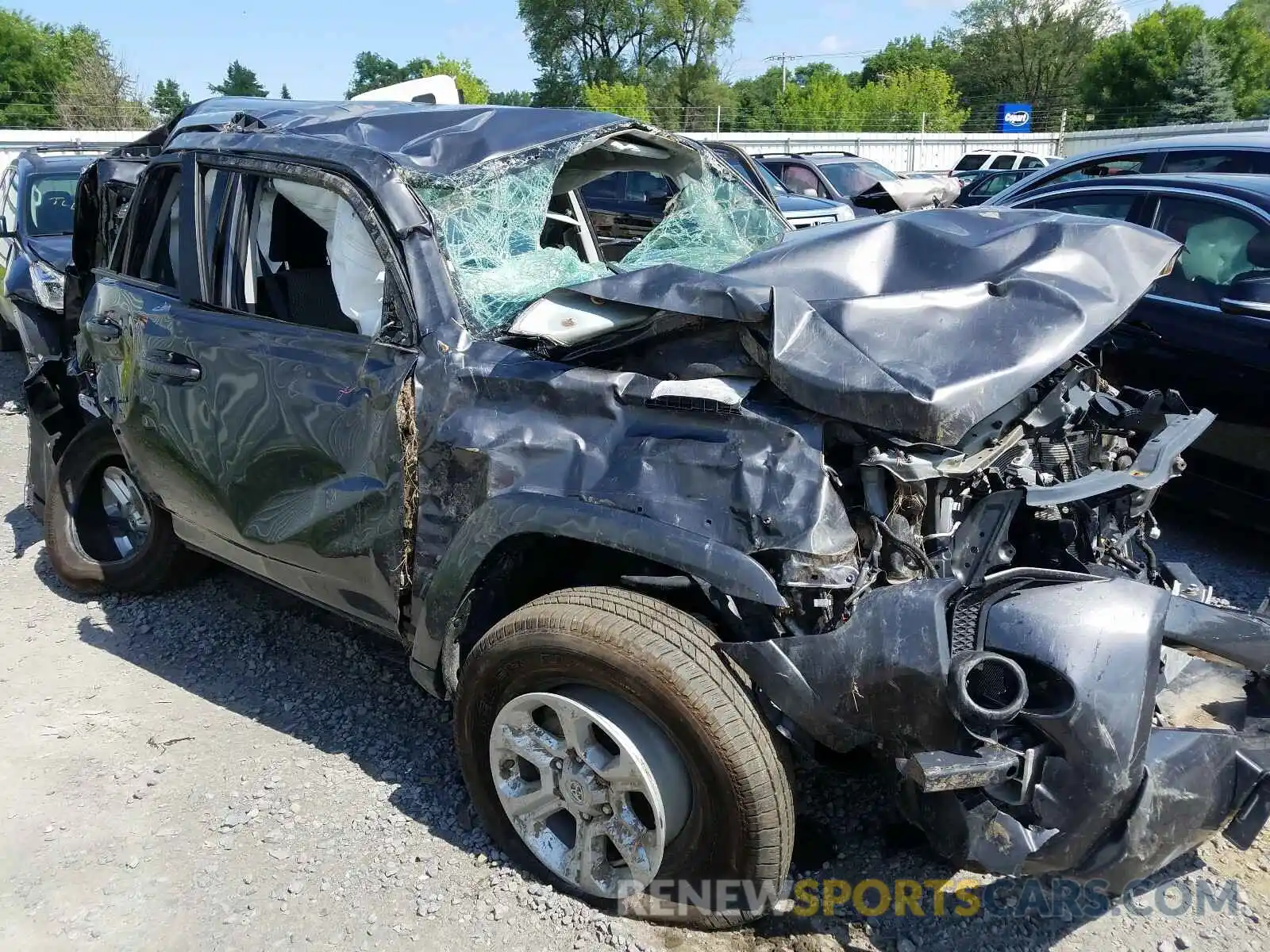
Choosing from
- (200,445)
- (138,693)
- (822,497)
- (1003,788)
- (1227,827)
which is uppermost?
(822,497)

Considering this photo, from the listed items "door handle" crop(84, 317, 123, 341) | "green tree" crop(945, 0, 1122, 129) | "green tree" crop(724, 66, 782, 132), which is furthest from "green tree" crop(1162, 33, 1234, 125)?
"door handle" crop(84, 317, 123, 341)

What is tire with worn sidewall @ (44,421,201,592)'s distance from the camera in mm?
4395

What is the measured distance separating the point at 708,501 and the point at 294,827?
1739 millimetres

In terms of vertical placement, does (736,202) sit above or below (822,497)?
above

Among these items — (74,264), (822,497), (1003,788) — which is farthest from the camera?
(74,264)

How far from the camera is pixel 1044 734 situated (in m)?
2.06

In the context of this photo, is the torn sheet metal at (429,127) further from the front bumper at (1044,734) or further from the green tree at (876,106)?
the green tree at (876,106)

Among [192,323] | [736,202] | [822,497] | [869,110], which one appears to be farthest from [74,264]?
[869,110]

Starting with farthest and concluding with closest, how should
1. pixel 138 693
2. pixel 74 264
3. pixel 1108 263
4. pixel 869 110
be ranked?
pixel 869 110
pixel 74 264
pixel 138 693
pixel 1108 263

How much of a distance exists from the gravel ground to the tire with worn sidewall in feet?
0.77

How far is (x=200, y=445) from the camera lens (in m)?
3.49

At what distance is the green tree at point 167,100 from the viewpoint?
124ft

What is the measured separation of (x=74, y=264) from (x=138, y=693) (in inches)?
102

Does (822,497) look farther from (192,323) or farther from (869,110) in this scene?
(869,110)
